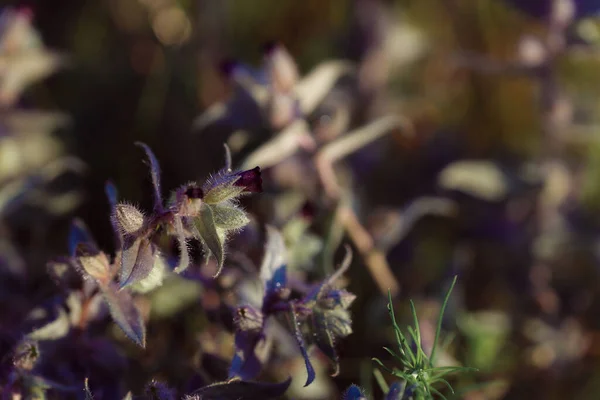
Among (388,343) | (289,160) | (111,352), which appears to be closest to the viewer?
(111,352)

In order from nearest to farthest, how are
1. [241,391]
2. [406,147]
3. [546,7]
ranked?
[241,391] < [546,7] < [406,147]

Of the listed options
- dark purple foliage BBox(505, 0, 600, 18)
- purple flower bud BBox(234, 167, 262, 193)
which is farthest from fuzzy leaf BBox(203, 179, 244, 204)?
dark purple foliage BBox(505, 0, 600, 18)

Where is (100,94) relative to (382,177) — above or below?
above

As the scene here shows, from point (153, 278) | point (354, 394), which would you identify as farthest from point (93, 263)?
point (354, 394)

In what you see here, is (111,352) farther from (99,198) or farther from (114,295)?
(99,198)

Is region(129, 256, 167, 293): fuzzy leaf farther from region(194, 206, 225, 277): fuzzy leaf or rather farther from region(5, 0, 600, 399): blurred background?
region(5, 0, 600, 399): blurred background

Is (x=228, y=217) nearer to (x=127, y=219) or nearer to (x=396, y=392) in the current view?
(x=127, y=219)

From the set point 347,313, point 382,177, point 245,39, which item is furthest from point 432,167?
point 347,313
